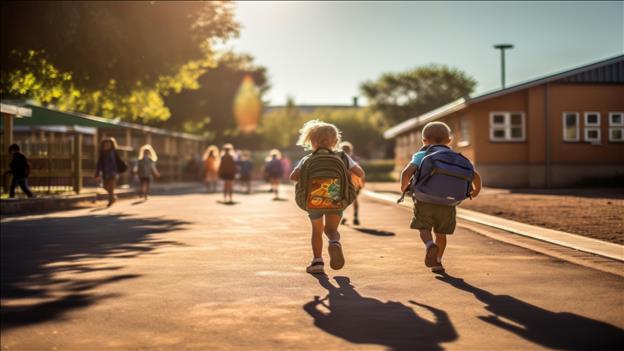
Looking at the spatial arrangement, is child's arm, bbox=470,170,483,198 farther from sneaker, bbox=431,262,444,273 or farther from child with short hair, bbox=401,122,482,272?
sneaker, bbox=431,262,444,273

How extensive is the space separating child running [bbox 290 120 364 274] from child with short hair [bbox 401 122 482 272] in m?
0.64

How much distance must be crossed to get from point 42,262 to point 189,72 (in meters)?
23.7

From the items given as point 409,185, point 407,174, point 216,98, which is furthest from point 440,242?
point 216,98

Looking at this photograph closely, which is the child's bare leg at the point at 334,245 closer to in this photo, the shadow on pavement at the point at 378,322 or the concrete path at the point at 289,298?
the concrete path at the point at 289,298

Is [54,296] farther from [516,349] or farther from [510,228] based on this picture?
[510,228]

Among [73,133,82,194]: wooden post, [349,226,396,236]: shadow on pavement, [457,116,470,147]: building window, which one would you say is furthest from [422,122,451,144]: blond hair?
[457,116,470,147]: building window

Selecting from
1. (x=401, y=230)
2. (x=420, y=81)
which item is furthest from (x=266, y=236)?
(x=420, y=81)

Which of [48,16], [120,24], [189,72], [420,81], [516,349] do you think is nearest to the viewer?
[516,349]

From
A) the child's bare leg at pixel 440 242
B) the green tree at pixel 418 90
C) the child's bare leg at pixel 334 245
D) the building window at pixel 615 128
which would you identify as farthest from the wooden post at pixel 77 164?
the green tree at pixel 418 90

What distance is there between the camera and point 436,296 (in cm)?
692

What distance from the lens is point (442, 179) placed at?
828 centimetres

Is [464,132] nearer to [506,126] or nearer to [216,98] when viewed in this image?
[506,126]

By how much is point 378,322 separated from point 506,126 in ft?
98.2

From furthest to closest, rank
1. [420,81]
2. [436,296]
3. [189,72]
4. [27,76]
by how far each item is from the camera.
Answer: [420,81] < [189,72] < [27,76] < [436,296]
